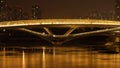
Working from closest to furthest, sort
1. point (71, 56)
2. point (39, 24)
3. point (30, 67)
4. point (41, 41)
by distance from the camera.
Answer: point (30, 67)
point (71, 56)
point (39, 24)
point (41, 41)

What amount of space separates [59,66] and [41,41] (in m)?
67.0

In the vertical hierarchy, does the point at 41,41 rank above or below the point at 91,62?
below

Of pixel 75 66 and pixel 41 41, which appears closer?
pixel 75 66

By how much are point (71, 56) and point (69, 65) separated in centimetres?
307

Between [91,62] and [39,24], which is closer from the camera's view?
[91,62]

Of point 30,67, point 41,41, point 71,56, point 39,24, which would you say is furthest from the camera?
point 41,41

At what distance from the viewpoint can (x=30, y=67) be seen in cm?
2089

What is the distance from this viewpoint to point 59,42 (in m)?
73.9

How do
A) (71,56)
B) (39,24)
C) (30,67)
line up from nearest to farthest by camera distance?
(30,67) < (71,56) < (39,24)

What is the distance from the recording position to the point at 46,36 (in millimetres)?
73312

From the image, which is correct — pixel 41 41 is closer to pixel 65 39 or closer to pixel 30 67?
pixel 65 39

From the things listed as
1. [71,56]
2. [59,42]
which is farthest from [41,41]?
[71,56]

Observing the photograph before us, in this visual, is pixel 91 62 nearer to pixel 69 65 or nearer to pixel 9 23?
pixel 69 65

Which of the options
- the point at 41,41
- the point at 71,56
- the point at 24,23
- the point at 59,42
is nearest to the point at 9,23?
the point at 24,23
